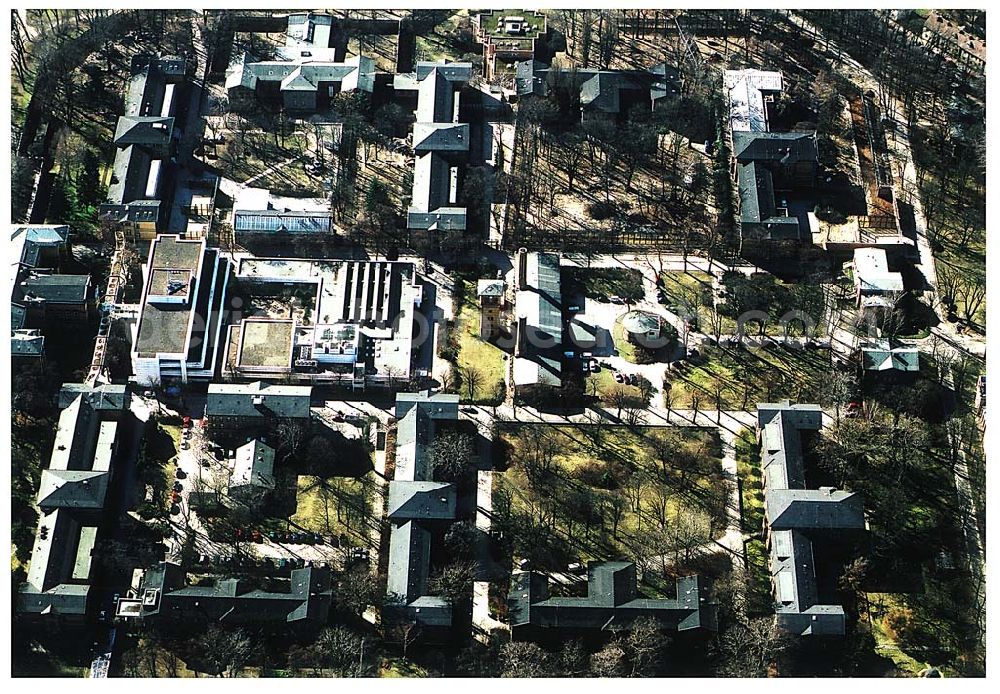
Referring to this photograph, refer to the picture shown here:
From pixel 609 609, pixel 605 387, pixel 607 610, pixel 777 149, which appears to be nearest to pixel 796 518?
pixel 609 609

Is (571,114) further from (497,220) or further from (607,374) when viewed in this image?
(607,374)

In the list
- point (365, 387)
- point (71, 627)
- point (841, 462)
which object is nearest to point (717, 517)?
point (841, 462)

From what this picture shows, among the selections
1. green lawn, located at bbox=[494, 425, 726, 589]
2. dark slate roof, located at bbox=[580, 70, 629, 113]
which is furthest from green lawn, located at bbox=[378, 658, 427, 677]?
dark slate roof, located at bbox=[580, 70, 629, 113]

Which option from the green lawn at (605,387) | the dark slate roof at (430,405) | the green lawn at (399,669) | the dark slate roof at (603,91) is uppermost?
the dark slate roof at (603,91)

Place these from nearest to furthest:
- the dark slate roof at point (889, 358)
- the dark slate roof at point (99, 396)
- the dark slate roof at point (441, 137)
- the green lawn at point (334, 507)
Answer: the green lawn at point (334, 507) < the dark slate roof at point (99, 396) < the dark slate roof at point (889, 358) < the dark slate roof at point (441, 137)

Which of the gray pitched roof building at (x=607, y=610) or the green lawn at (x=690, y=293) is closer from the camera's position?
the gray pitched roof building at (x=607, y=610)

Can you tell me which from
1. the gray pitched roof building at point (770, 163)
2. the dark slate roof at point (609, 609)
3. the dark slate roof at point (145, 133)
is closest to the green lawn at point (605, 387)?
the dark slate roof at point (609, 609)

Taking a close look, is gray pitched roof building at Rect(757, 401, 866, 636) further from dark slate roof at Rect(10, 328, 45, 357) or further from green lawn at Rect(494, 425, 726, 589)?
dark slate roof at Rect(10, 328, 45, 357)

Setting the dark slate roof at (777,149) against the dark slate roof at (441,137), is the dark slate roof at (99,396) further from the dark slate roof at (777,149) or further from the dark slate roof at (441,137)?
the dark slate roof at (777,149)

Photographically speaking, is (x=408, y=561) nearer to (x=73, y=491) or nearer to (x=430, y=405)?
(x=430, y=405)
